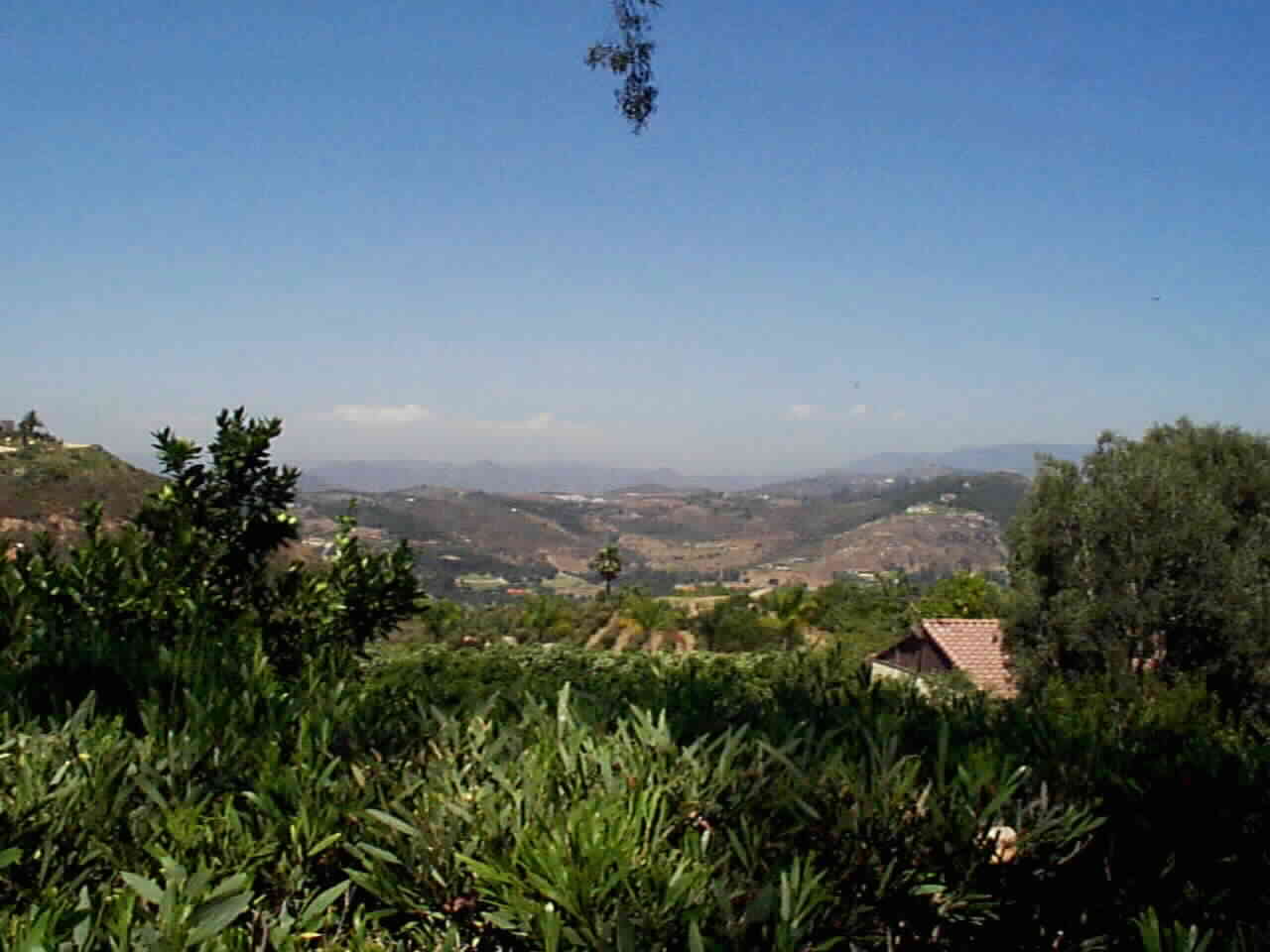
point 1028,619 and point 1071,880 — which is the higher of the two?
point 1071,880

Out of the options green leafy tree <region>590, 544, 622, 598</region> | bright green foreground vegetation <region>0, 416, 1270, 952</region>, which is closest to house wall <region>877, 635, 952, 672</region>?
green leafy tree <region>590, 544, 622, 598</region>

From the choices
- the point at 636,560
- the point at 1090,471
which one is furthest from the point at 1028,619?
the point at 636,560

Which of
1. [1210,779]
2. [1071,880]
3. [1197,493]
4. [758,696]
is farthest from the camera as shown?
[1197,493]

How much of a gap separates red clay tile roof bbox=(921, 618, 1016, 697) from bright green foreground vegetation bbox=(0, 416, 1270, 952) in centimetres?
2421

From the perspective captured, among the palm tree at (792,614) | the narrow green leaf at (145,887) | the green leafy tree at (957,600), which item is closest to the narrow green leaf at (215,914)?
the narrow green leaf at (145,887)

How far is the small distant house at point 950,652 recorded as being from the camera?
92.0 ft

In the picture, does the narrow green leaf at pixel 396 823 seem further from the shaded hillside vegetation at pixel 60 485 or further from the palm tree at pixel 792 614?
the palm tree at pixel 792 614

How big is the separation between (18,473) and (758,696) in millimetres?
45259

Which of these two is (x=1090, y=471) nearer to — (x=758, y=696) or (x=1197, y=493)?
(x=1197, y=493)

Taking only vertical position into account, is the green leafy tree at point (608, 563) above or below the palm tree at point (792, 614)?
above

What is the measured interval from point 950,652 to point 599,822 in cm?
2893

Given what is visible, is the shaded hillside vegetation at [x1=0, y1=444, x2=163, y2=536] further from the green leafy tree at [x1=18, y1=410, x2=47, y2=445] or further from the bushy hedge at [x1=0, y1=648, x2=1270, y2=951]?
the bushy hedge at [x1=0, y1=648, x2=1270, y2=951]

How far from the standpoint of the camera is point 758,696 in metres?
3.95

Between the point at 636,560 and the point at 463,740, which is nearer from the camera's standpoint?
the point at 463,740
